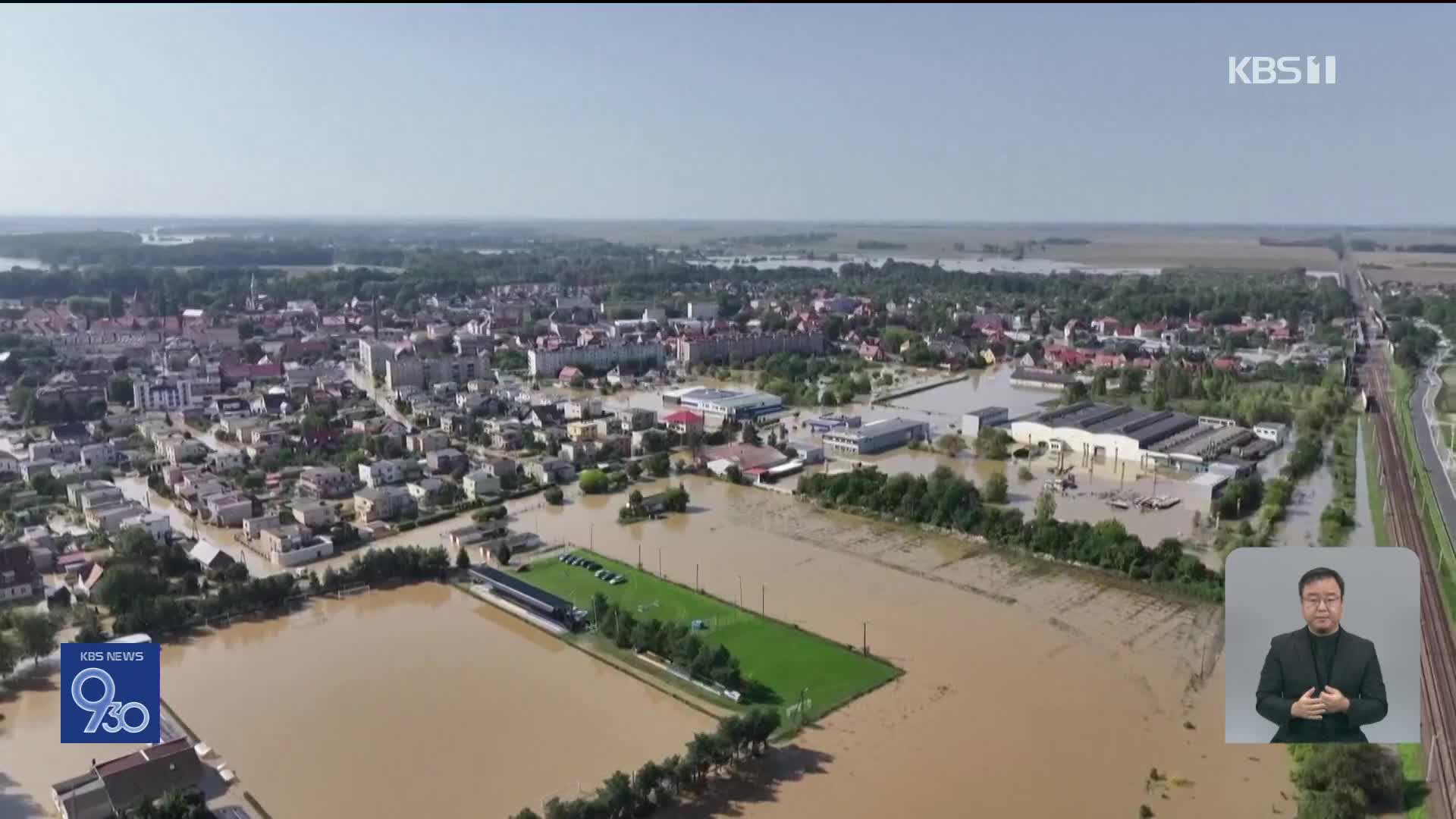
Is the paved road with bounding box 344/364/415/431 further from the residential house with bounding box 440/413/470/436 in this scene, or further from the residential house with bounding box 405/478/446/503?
the residential house with bounding box 405/478/446/503

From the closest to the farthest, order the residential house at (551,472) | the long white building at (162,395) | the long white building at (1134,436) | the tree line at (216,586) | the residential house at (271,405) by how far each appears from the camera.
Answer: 1. the tree line at (216,586)
2. the residential house at (551,472)
3. the long white building at (1134,436)
4. the residential house at (271,405)
5. the long white building at (162,395)

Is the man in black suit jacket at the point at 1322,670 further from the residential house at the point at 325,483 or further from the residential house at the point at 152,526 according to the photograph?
the residential house at the point at 325,483

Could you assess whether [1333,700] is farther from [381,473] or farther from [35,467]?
[35,467]

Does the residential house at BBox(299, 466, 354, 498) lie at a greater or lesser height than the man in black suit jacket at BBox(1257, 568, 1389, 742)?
lesser

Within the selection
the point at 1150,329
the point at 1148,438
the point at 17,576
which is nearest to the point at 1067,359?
the point at 1150,329

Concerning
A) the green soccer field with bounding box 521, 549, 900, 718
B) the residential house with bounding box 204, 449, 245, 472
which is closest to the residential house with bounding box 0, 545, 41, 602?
the residential house with bounding box 204, 449, 245, 472

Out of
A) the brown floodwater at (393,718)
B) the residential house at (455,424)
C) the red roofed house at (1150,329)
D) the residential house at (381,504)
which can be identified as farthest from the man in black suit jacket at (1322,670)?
the red roofed house at (1150,329)
